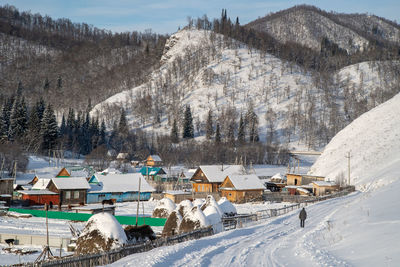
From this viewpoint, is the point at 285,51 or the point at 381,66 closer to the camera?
the point at 381,66

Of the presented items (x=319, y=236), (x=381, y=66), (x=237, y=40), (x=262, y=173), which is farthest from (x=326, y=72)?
(x=319, y=236)

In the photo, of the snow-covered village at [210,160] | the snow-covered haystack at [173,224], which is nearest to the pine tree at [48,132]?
the snow-covered village at [210,160]

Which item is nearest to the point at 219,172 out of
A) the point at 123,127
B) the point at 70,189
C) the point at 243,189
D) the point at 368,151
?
the point at 243,189

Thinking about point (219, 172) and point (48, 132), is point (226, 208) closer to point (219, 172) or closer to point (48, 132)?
point (219, 172)

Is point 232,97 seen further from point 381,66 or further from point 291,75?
point 381,66

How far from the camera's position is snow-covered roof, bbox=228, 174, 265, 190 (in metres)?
52.1

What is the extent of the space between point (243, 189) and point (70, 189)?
22.7 meters

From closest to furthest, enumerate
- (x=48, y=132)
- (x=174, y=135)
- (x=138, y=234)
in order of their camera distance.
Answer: (x=138, y=234) < (x=48, y=132) < (x=174, y=135)

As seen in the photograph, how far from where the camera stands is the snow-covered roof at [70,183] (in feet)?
166

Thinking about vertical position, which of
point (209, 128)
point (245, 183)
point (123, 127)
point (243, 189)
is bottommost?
point (243, 189)

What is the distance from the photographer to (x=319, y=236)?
18625 mm

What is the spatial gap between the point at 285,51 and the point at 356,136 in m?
125

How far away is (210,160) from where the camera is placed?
98.4 m

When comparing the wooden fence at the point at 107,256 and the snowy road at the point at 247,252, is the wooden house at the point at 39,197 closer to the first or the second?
the snowy road at the point at 247,252
